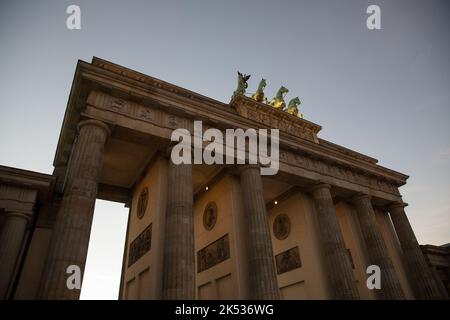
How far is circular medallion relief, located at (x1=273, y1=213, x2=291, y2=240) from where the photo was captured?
67.9 ft

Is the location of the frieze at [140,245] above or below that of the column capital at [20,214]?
below

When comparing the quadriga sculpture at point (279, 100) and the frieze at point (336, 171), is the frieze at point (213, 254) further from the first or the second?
the quadriga sculpture at point (279, 100)

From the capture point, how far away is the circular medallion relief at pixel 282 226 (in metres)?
20.7

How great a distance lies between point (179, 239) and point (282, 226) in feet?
37.0

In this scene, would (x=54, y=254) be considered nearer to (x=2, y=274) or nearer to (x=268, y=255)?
(x=2, y=274)

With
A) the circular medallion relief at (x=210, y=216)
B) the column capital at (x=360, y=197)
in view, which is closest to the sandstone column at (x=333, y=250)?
the column capital at (x=360, y=197)

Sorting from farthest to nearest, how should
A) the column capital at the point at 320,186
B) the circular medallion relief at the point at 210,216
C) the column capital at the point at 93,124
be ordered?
the column capital at the point at 320,186 → the circular medallion relief at the point at 210,216 → the column capital at the point at 93,124

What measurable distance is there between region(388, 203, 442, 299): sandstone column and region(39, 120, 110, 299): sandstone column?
21.0m

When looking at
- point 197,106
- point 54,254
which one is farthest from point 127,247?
point 197,106

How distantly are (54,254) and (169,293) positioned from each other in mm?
4163

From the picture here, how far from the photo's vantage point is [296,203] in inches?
802

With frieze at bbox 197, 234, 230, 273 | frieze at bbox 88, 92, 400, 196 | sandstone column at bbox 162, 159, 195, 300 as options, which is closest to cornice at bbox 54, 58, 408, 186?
frieze at bbox 88, 92, 400, 196

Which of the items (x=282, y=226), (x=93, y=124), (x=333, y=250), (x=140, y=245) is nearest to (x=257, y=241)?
(x=333, y=250)

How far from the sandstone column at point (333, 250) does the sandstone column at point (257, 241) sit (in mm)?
4724
